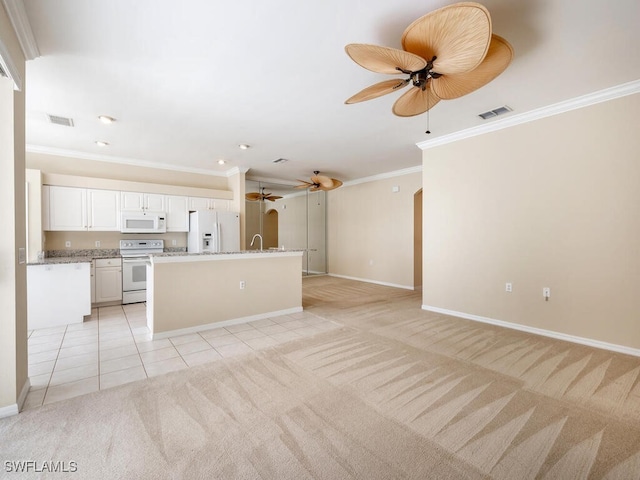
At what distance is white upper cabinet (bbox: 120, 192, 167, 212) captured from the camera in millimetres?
5320

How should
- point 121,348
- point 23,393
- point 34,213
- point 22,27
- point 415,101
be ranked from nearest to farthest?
1. point 22,27
2. point 23,393
3. point 415,101
4. point 121,348
5. point 34,213

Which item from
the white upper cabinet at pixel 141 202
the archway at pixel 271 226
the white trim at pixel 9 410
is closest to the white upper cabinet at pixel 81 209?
the white upper cabinet at pixel 141 202

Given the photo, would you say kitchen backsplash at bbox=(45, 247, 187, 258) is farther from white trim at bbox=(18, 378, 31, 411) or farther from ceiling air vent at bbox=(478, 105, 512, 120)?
ceiling air vent at bbox=(478, 105, 512, 120)

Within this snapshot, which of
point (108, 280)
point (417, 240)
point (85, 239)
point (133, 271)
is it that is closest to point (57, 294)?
point (108, 280)

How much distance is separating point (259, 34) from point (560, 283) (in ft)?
13.4

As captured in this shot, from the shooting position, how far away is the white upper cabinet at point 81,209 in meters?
4.73

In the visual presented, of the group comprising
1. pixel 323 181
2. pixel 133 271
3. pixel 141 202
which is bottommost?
pixel 133 271

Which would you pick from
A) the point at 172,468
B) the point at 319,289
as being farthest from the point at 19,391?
the point at 319,289

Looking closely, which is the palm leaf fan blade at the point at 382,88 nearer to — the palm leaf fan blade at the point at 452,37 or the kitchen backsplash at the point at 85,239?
the palm leaf fan blade at the point at 452,37

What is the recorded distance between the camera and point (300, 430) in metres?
1.81

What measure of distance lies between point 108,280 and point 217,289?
2.61 meters

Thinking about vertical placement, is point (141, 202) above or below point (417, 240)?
above

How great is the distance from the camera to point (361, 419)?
191 centimetres

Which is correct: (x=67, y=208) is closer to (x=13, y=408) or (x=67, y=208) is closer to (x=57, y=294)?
(x=57, y=294)
